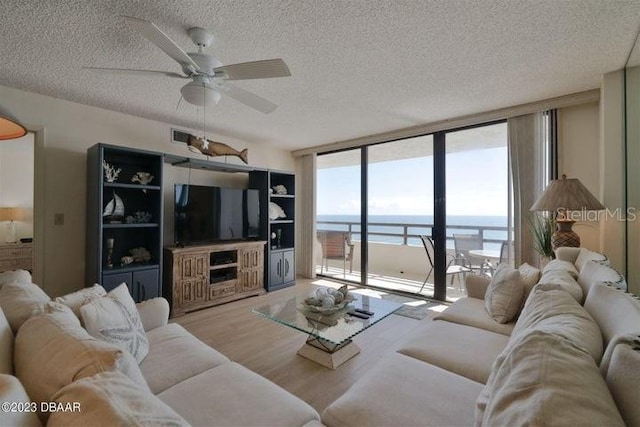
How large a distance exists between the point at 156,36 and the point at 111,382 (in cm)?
149

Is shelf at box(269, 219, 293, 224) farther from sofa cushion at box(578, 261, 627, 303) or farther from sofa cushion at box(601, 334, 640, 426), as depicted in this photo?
sofa cushion at box(601, 334, 640, 426)

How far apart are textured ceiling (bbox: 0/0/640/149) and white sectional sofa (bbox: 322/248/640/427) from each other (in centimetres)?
149

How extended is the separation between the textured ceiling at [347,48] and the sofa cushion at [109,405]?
1801 millimetres

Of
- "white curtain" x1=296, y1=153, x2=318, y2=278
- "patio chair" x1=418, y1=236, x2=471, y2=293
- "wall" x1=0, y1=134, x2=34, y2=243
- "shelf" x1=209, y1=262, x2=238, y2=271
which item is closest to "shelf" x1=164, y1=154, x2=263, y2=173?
"white curtain" x1=296, y1=153, x2=318, y2=278

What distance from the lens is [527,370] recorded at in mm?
711

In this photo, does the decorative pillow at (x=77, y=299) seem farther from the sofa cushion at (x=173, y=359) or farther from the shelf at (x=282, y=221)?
the shelf at (x=282, y=221)

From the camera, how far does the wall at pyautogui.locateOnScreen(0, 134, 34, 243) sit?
4.60 meters

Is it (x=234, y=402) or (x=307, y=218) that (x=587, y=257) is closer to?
(x=234, y=402)

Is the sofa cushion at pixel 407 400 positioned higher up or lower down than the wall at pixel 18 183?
lower down

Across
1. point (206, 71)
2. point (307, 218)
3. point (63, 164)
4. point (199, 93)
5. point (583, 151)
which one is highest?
point (206, 71)

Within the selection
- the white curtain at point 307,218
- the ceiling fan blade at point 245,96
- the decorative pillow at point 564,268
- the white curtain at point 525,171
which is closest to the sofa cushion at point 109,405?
the ceiling fan blade at point 245,96

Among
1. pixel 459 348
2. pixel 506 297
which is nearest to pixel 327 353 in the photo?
pixel 459 348

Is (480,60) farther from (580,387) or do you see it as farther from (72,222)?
(72,222)

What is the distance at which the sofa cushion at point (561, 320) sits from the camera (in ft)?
2.80
